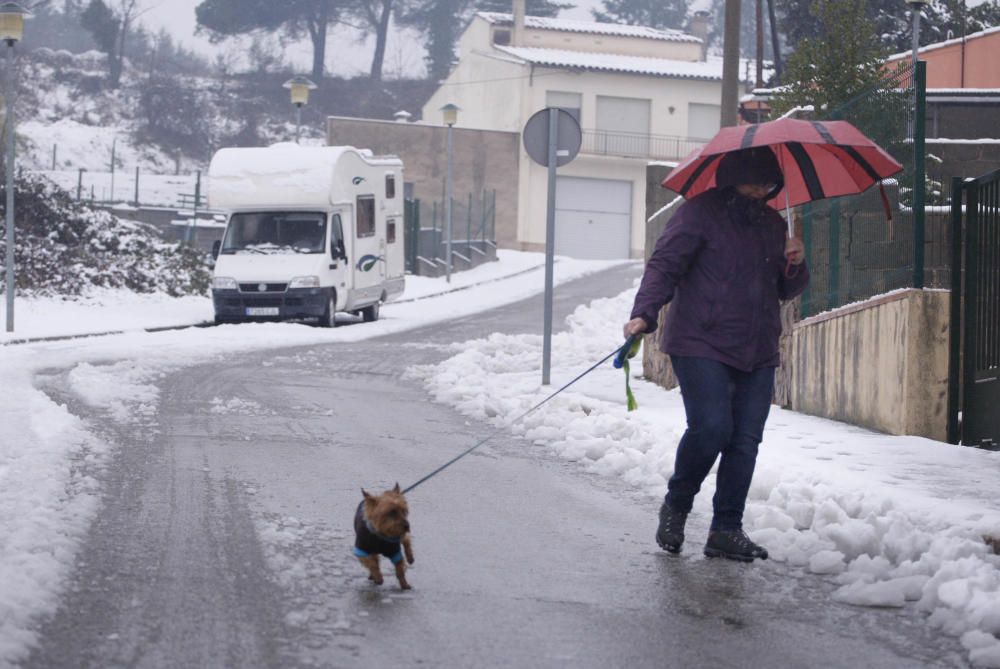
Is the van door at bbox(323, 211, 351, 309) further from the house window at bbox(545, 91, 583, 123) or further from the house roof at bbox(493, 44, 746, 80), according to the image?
the house window at bbox(545, 91, 583, 123)

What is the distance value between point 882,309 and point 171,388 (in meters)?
6.76

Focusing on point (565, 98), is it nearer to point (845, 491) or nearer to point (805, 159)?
point (805, 159)

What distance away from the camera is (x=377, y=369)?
17984 millimetres

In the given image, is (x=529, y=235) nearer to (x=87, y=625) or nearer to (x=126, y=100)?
(x=126, y=100)

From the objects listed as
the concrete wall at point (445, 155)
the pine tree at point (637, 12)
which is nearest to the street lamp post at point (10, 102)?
the concrete wall at point (445, 155)

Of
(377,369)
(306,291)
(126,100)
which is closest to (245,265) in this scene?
(306,291)

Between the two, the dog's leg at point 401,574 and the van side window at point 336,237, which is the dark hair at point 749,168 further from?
the van side window at point 336,237

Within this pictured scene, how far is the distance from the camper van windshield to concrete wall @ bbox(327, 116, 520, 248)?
102 feet

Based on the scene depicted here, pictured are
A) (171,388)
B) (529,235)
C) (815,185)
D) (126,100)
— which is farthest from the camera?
(126,100)

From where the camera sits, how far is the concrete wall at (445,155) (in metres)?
58.2

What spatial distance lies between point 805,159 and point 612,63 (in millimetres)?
57420

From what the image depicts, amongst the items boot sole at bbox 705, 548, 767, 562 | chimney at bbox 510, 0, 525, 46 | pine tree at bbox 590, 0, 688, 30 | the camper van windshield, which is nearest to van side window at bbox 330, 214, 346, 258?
the camper van windshield

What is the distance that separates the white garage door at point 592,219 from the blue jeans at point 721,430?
54692 millimetres

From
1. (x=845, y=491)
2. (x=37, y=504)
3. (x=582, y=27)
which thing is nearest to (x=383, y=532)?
(x=37, y=504)
